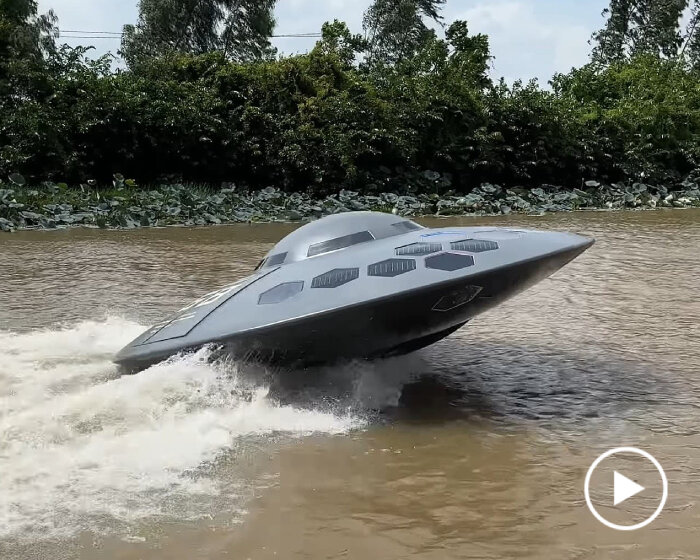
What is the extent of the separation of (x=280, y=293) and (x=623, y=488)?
2.21 m

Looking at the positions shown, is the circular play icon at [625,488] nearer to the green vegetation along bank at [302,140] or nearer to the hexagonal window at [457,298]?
the hexagonal window at [457,298]

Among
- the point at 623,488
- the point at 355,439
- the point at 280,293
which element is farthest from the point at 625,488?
the point at 280,293

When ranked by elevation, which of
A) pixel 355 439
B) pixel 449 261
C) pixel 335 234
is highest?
pixel 335 234

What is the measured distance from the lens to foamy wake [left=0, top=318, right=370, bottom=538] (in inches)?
138

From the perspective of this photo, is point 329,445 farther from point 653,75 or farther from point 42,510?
point 653,75

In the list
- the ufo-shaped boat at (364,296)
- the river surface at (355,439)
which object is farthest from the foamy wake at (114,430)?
the ufo-shaped boat at (364,296)

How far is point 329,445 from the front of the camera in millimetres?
4293

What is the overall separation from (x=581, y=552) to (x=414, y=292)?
6.21 feet

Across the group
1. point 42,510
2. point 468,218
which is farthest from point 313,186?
point 42,510

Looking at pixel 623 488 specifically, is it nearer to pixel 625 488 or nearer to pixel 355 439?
pixel 625 488

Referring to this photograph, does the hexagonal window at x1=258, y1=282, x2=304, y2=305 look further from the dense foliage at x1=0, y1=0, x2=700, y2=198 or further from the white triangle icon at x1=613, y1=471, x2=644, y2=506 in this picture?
the dense foliage at x1=0, y1=0, x2=700, y2=198

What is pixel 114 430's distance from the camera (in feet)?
14.6

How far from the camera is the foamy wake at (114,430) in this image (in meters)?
3.51

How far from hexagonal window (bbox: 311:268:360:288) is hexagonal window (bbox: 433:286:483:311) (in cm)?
50
